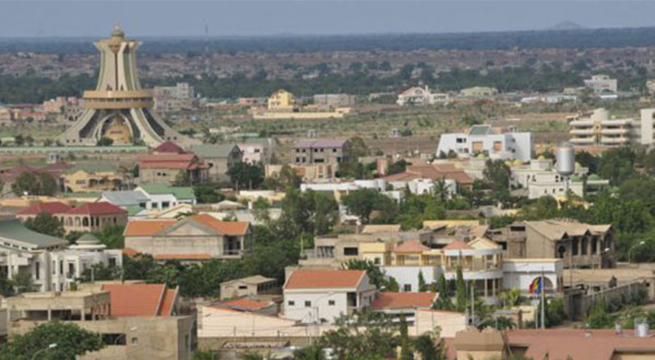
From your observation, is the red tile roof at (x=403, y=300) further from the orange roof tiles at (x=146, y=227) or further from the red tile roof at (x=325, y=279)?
the orange roof tiles at (x=146, y=227)

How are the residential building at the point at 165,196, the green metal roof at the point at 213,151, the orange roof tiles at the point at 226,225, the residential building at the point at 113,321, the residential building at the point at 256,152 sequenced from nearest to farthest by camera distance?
the residential building at the point at 113,321
the orange roof tiles at the point at 226,225
the residential building at the point at 165,196
the green metal roof at the point at 213,151
the residential building at the point at 256,152

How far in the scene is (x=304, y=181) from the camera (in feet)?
287

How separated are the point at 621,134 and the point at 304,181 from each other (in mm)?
24404

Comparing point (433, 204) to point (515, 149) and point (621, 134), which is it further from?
point (621, 134)

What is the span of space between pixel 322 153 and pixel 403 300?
4923cm

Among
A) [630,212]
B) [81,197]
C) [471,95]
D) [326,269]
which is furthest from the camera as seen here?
[471,95]

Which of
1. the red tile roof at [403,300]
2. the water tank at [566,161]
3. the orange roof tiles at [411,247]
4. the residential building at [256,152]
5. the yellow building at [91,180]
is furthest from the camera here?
the residential building at [256,152]

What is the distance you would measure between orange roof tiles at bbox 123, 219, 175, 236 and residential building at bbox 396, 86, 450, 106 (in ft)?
305

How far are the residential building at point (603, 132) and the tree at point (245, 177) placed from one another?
67.5 feet

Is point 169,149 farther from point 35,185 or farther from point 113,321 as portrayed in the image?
point 113,321

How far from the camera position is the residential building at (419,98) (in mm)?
159250

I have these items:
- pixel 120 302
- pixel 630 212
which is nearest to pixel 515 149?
pixel 630 212

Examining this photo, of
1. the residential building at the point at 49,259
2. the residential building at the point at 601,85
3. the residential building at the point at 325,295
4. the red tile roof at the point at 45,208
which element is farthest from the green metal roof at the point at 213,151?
the residential building at the point at 601,85

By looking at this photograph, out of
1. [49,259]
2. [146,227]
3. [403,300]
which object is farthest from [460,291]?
[146,227]
